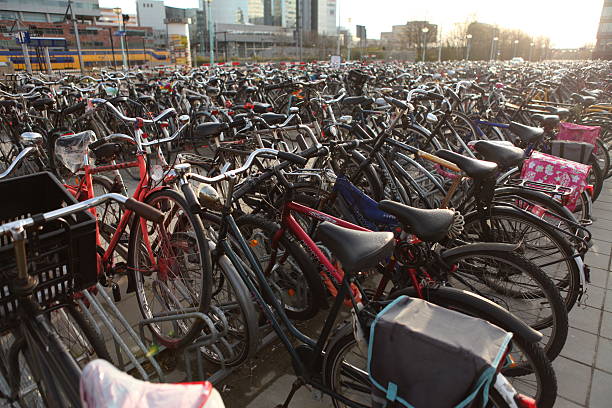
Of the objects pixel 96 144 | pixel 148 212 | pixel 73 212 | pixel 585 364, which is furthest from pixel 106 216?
pixel 585 364

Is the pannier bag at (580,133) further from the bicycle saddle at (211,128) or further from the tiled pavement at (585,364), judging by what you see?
the bicycle saddle at (211,128)

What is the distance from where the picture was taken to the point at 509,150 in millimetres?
2869

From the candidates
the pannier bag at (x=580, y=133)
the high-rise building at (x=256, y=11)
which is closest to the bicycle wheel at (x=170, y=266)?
the pannier bag at (x=580, y=133)

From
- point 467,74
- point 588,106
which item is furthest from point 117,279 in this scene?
point 467,74

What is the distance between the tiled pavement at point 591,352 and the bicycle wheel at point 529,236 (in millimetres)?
256

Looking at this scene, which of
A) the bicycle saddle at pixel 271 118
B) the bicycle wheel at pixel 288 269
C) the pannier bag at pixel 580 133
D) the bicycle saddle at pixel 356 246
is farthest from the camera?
the pannier bag at pixel 580 133

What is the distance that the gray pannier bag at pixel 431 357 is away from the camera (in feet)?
3.98

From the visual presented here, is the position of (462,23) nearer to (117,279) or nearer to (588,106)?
(588,106)

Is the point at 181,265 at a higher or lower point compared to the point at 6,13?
lower

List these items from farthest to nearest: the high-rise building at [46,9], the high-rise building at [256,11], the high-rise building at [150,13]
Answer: the high-rise building at [256,11] → the high-rise building at [150,13] → the high-rise building at [46,9]

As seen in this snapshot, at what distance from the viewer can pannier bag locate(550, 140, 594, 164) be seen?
434 cm

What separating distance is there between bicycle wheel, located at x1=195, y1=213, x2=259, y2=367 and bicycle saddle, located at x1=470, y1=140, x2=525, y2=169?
1.95 meters

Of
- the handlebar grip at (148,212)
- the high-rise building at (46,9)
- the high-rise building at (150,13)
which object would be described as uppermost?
the high-rise building at (150,13)

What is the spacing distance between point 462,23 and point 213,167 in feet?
207
